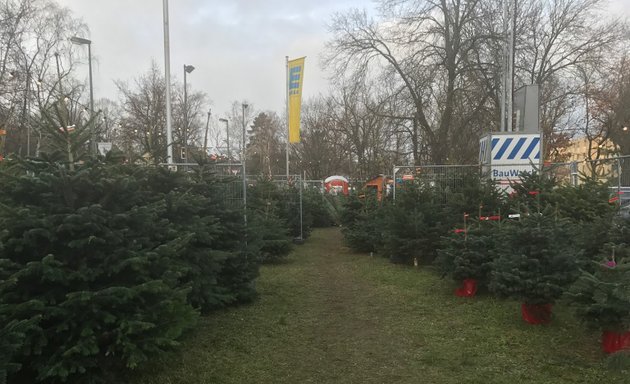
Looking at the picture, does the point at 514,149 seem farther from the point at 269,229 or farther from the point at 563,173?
the point at 269,229

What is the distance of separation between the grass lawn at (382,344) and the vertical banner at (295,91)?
16571mm

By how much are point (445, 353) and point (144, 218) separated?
11.5 feet

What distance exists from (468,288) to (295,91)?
18202 mm

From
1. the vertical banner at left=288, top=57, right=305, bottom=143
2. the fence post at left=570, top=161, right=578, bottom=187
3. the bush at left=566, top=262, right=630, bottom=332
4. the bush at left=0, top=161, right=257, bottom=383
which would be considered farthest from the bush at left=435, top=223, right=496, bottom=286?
the vertical banner at left=288, top=57, right=305, bottom=143

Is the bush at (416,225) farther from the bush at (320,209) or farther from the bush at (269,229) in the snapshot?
the bush at (320,209)

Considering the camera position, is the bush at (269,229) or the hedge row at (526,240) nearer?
the hedge row at (526,240)

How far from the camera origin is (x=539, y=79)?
90.5ft

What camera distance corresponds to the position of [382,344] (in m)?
5.72

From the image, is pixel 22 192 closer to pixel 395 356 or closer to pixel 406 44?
pixel 395 356

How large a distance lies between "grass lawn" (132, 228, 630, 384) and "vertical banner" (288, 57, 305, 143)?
16571 mm

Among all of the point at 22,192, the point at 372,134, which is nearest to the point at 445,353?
the point at 22,192

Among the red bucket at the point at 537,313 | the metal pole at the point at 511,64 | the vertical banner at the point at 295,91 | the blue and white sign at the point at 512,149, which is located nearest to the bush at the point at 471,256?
the red bucket at the point at 537,313

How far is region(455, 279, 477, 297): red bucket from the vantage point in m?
7.86

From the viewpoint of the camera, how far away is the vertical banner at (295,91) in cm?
2408
